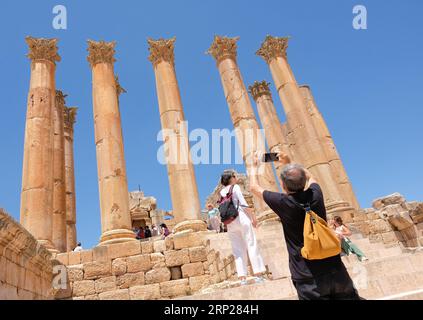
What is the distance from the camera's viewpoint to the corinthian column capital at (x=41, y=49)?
17.0 m

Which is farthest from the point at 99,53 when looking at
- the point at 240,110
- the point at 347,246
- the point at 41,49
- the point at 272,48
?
the point at 347,246

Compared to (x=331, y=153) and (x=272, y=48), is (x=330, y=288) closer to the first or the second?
(x=272, y=48)

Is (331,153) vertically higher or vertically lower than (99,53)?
lower

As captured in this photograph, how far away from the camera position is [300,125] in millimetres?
19234

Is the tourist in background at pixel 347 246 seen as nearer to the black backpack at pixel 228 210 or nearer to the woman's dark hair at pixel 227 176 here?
the black backpack at pixel 228 210

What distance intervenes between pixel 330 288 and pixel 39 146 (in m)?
14.6

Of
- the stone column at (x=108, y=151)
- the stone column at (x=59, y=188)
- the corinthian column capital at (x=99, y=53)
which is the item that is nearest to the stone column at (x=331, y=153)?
the stone column at (x=108, y=151)

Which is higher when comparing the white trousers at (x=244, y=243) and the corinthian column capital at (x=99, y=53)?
the corinthian column capital at (x=99, y=53)

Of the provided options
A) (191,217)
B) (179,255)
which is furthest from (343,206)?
(179,255)

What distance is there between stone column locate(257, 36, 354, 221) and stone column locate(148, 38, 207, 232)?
6.68 metres

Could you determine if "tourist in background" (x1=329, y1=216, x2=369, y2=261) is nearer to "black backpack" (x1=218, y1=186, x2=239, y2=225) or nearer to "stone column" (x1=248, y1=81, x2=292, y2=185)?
"black backpack" (x1=218, y1=186, x2=239, y2=225)

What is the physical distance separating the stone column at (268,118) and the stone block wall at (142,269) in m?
12.5
